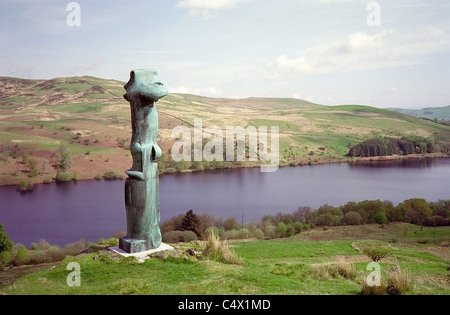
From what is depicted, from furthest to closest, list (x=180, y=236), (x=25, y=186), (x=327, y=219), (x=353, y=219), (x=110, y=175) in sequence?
1. (x=110, y=175)
2. (x=25, y=186)
3. (x=327, y=219)
4. (x=353, y=219)
5. (x=180, y=236)

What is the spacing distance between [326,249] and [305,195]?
33011 mm

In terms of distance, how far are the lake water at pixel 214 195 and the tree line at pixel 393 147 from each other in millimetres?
10785

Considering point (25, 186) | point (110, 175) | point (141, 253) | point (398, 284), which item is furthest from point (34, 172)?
point (398, 284)

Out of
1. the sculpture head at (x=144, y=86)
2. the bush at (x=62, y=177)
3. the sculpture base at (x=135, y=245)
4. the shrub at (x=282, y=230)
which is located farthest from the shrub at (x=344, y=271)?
the bush at (x=62, y=177)

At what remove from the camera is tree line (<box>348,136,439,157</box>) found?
90.4 metres

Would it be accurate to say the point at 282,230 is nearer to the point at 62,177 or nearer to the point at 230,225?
the point at 230,225

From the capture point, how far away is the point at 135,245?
962cm

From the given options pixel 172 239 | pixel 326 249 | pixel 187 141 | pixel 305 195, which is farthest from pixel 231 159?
pixel 326 249

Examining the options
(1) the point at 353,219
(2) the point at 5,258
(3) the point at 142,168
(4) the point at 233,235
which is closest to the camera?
(3) the point at 142,168

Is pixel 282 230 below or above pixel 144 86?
below

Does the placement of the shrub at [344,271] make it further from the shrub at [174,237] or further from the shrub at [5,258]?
the shrub at [5,258]

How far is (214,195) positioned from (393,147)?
56.2m

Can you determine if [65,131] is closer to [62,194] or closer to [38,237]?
[62,194]

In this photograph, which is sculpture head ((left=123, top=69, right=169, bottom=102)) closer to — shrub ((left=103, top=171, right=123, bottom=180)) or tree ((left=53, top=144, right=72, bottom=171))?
shrub ((left=103, top=171, right=123, bottom=180))
